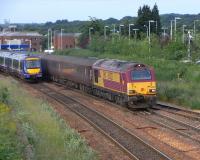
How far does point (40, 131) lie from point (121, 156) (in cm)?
287

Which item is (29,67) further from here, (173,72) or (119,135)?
(119,135)

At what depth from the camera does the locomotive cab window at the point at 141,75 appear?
31031mm

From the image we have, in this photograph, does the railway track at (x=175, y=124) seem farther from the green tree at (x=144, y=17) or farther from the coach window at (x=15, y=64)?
the green tree at (x=144, y=17)

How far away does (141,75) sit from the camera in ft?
103

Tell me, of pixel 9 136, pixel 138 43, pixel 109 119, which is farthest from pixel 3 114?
pixel 138 43

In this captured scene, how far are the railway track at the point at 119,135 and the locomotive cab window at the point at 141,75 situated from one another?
311 centimetres

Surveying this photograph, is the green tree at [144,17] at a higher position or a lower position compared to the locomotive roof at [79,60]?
higher

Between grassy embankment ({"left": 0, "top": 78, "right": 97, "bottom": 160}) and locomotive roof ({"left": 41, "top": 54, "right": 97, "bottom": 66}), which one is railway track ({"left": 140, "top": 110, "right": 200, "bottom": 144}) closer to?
grassy embankment ({"left": 0, "top": 78, "right": 97, "bottom": 160})

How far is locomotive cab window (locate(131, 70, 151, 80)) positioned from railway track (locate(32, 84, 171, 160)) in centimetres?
311

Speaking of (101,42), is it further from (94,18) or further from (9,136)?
(9,136)

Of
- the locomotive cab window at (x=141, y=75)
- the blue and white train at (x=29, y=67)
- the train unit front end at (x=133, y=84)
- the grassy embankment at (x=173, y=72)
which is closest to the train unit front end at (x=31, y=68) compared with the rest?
the blue and white train at (x=29, y=67)

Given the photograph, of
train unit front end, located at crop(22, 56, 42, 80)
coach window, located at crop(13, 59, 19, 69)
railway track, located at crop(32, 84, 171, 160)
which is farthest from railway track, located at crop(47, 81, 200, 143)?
coach window, located at crop(13, 59, 19, 69)

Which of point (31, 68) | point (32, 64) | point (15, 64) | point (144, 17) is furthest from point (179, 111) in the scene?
point (144, 17)

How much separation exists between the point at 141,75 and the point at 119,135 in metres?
9.25
